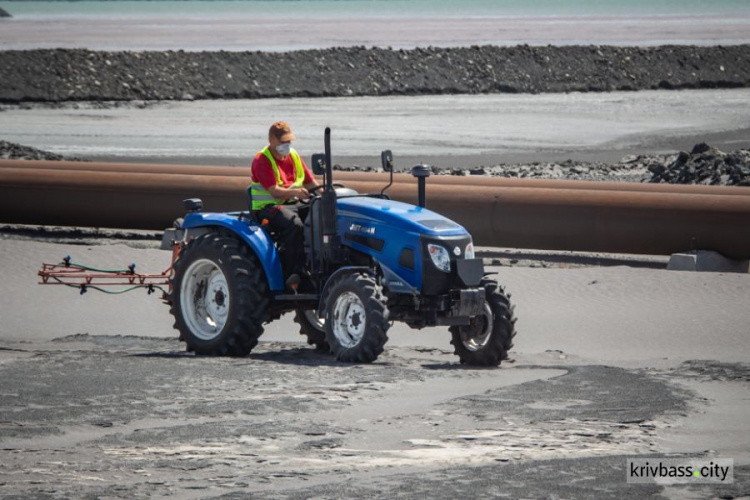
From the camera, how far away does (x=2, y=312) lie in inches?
546

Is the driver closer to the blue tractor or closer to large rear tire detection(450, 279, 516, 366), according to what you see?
the blue tractor

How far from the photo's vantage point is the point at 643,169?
23797mm

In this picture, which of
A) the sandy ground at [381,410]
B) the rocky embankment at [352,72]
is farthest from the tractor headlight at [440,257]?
the rocky embankment at [352,72]

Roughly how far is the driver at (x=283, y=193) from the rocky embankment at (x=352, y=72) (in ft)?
95.2

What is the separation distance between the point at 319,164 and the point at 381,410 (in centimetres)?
255

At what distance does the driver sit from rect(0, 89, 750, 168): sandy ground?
14175 mm

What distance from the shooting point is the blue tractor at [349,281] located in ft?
34.9

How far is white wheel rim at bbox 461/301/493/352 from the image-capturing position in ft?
35.9

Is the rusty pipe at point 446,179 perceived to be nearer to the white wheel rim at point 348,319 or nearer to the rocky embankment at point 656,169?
the rocky embankment at point 656,169

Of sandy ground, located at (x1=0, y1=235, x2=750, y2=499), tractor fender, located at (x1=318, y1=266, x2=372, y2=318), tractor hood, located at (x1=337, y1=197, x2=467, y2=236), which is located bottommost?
sandy ground, located at (x1=0, y1=235, x2=750, y2=499)

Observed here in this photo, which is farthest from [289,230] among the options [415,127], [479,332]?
[415,127]

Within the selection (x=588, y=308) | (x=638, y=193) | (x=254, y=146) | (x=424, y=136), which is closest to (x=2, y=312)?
(x=588, y=308)

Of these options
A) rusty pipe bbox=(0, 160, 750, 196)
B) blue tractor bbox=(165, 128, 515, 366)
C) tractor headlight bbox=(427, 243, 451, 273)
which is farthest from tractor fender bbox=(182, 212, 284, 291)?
rusty pipe bbox=(0, 160, 750, 196)

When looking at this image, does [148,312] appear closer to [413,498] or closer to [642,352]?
[642,352]
